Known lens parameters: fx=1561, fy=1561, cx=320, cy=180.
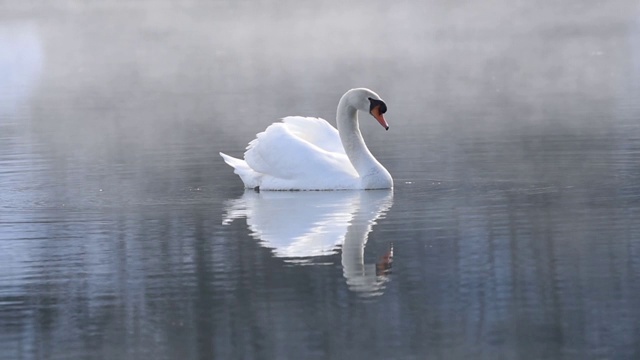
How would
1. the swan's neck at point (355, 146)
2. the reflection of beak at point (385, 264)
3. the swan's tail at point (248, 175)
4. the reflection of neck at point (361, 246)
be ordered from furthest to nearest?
the swan's tail at point (248, 175), the swan's neck at point (355, 146), the reflection of beak at point (385, 264), the reflection of neck at point (361, 246)

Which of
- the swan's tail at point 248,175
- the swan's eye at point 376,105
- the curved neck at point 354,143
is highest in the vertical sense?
the swan's eye at point 376,105

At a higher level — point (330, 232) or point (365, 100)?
point (365, 100)

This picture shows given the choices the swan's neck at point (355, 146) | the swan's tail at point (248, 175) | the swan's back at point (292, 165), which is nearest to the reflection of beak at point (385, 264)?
the swan's neck at point (355, 146)

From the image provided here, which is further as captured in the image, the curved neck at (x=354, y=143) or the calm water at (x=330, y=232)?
the curved neck at (x=354, y=143)

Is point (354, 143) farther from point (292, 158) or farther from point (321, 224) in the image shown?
point (321, 224)

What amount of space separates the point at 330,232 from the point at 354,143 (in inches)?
127

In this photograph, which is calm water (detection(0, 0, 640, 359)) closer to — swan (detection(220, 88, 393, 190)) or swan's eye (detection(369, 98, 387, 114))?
swan (detection(220, 88, 393, 190))

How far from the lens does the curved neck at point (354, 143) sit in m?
15.0

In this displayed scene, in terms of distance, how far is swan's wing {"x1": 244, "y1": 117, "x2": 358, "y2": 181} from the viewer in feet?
49.4

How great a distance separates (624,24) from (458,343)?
163ft

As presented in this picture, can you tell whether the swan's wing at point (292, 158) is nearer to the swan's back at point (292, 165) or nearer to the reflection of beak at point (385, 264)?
the swan's back at point (292, 165)

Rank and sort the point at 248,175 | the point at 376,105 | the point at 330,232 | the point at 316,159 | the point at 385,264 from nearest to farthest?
the point at 385,264
the point at 330,232
the point at 316,159
the point at 376,105
the point at 248,175

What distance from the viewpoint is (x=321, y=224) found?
41.7 ft

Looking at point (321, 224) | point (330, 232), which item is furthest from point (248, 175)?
point (330, 232)
